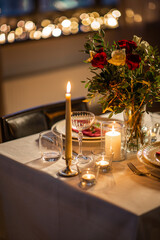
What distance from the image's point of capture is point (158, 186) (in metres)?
1.31

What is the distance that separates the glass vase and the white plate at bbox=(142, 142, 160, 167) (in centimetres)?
Answer: 8

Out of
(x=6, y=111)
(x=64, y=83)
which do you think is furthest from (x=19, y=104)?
(x=64, y=83)

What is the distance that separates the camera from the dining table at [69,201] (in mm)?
1182

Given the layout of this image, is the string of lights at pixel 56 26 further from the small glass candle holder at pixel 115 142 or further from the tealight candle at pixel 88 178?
the tealight candle at pixel 88 178

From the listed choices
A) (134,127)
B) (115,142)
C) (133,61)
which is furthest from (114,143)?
(133,61)

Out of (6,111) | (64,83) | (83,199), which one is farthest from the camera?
(64,83)

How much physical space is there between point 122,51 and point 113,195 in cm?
48

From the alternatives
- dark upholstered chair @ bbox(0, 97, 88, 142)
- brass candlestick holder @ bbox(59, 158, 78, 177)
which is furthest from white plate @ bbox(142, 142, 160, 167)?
dark upholstered chair @ bbox(0, 97, 88, 142)

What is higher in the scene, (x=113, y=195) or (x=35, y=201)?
(x=113, y=195)

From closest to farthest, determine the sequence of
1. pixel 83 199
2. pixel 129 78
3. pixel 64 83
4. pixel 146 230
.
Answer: pixel 146 230, pixel 83 199, pixel 129 78, pixel 64 83

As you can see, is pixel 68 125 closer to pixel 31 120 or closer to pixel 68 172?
pixel 68 172

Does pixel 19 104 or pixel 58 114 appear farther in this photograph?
pixel 19 104

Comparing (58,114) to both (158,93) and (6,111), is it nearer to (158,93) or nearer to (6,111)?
(158,93)

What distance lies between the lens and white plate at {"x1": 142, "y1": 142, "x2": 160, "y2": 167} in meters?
1.39
